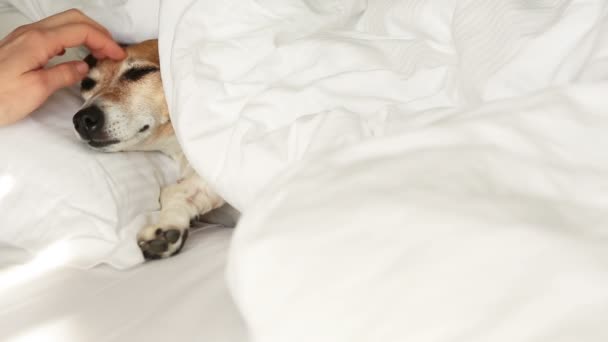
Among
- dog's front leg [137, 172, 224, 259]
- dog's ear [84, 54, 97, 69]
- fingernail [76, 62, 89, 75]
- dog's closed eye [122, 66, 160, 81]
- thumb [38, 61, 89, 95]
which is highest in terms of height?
thumb [38, 61, 89, 95]

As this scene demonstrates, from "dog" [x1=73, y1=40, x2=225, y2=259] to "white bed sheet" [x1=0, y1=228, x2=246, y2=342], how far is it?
0.13 metres

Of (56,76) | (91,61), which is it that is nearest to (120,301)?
(56,76)

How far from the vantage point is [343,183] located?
24.1 inches

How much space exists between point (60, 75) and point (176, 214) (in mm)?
375

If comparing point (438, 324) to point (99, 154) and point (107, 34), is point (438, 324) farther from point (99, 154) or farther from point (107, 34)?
point (107, 34)

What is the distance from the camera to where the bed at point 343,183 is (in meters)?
0.50

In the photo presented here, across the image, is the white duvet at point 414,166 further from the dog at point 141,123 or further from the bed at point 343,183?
the dog at point 141,123

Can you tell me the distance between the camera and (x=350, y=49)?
3.44 ft

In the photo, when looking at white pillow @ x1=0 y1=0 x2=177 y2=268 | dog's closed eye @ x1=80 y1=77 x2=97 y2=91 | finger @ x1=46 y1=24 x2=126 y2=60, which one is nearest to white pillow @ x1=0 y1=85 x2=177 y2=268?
white pillow @ x1=0 y1=0 x2=177 y2=268

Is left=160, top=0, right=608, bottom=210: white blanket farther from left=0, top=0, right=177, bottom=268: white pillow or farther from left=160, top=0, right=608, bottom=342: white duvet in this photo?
left=0, top=0, right=177, bottom=268: white pillow

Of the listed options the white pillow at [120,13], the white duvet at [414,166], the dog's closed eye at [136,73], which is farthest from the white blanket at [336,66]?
the dog's closed eye at [136,73]

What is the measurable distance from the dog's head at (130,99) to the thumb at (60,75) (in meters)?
0.11

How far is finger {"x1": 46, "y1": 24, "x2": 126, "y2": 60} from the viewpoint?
3.88ft

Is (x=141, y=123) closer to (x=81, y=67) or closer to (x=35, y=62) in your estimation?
(x=81, y=67)
